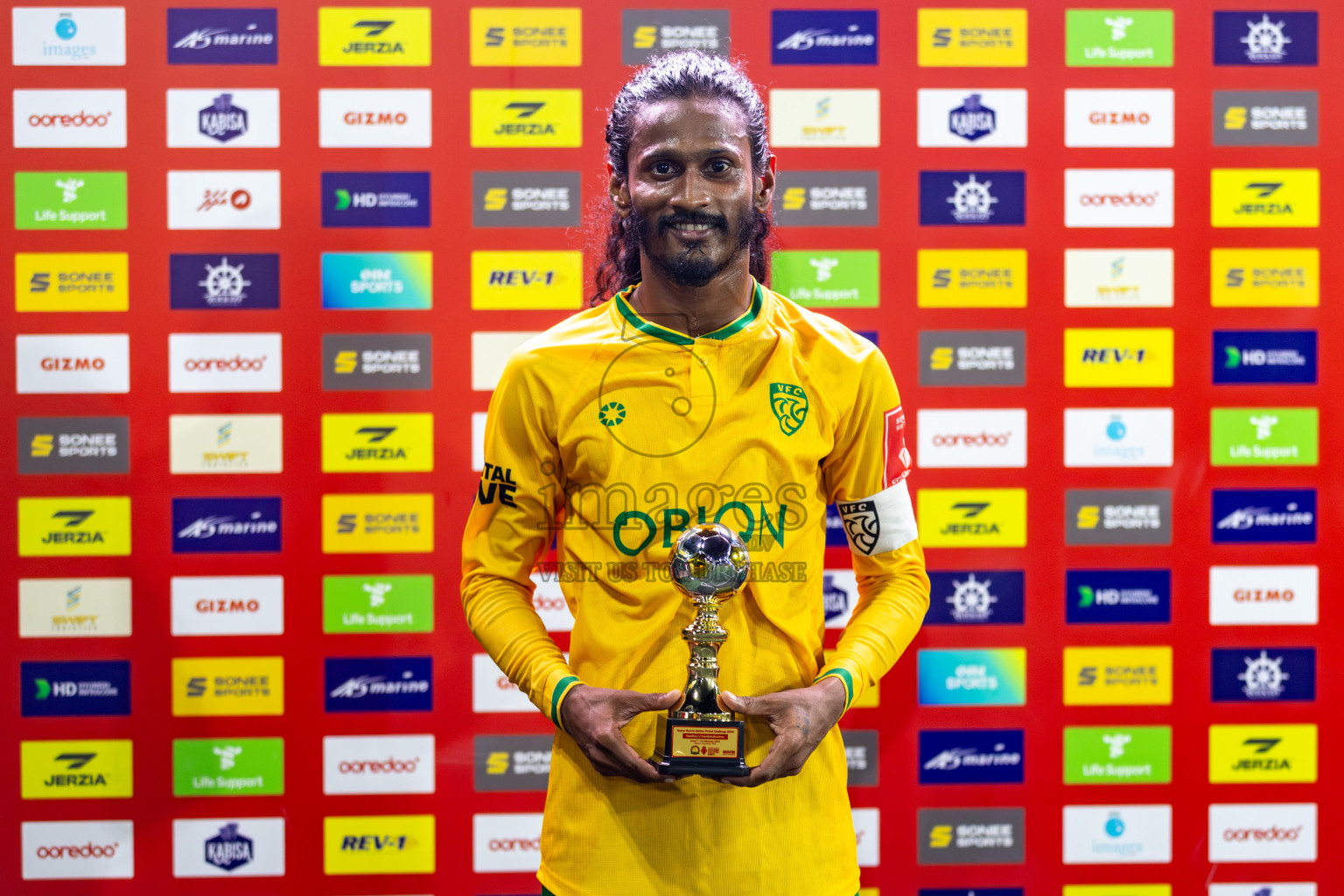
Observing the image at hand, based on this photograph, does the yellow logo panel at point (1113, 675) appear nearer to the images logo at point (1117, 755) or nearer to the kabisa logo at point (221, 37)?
the images logo at point (1117, 755)

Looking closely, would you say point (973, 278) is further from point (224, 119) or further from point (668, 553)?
point (224, 119)

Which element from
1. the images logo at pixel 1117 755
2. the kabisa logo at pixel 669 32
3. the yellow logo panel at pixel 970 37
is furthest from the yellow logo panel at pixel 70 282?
the images logo at pixel 1117 755

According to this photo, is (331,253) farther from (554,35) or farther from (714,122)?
(714,122)

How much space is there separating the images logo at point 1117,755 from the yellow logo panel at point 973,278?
3.62ft

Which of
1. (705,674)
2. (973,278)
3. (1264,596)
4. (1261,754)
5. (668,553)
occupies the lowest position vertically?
(1261,754)

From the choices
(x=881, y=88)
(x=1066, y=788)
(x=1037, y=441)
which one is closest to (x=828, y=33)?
(x=881, y=88)

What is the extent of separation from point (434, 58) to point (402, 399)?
0.82m

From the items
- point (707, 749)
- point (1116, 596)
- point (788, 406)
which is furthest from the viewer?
point (1116, 596)

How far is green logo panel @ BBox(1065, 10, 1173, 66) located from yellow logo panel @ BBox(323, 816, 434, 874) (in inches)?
98.2

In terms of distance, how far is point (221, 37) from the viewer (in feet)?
7.14

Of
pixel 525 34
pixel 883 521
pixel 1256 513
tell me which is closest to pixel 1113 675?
pixel 1256 513

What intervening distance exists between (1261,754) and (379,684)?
2.24 meters

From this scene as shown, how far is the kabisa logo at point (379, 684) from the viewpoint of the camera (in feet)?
7.39

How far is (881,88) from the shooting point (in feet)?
7.24
